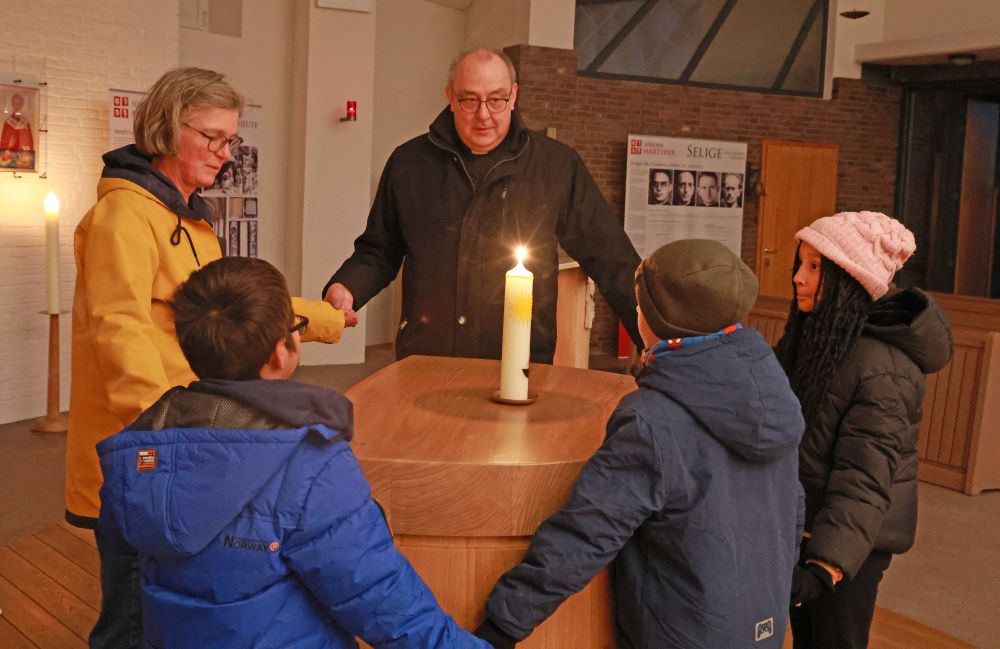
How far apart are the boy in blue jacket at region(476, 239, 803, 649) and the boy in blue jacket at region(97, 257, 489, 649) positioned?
186mm

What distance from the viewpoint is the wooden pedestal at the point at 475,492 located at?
134 centimetres

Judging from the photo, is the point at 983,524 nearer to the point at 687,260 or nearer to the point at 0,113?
the point at 687,260

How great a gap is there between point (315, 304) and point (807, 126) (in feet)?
31.5

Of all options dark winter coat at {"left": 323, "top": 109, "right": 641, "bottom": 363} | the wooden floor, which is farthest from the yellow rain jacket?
the wooden floor

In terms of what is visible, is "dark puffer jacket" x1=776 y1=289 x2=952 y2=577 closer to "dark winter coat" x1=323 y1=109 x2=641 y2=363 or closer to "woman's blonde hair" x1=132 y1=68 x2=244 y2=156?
"dark winter coat" x1=323 y1=109 x2=641 y2=363

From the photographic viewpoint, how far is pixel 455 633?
4.27 ft

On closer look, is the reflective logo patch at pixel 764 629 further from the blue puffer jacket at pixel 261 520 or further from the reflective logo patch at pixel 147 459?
→ the reflective logo patch at pixel 147 459

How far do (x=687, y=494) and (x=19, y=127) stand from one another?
5.58 metres

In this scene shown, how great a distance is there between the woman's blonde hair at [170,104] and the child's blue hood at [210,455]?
38.5 inches

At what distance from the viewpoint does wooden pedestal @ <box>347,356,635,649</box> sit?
1336 millimetres

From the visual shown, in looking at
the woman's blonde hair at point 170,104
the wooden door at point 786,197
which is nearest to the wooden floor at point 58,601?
the woman's blonde hair at point 170,104

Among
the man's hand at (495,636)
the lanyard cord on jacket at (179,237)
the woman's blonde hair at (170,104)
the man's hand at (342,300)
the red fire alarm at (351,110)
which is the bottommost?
the man's hand at (495,636)

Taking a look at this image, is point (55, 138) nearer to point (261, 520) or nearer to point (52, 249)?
point (52, 249)

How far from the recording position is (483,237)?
8.40 feet
